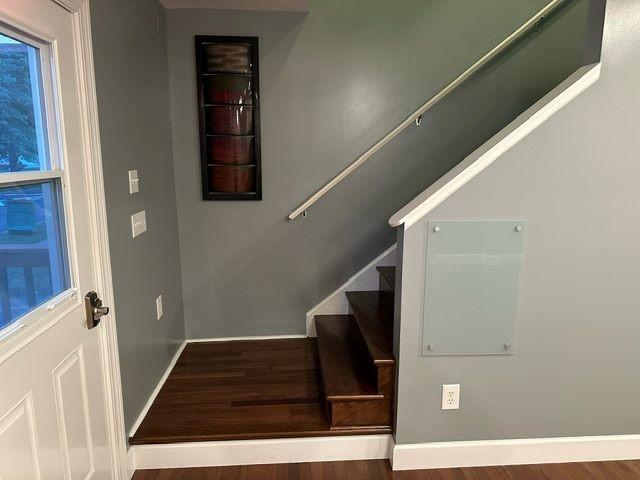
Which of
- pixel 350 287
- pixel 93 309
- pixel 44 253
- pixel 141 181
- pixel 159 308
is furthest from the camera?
pixel 350 287

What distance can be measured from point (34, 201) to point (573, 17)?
10.5ft

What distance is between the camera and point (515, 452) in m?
2.02

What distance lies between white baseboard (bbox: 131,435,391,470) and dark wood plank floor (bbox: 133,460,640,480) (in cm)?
3

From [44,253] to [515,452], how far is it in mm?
2130

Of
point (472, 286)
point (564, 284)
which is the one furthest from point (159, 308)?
point (564, 284)

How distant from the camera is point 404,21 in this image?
265 cm

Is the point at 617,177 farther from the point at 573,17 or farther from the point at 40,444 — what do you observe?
the point at 40,444

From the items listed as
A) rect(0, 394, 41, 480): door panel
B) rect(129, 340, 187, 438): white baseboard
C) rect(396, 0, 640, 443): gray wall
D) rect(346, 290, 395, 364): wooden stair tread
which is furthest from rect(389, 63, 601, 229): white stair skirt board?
rect(129, 340, 187, 438): white baseboard

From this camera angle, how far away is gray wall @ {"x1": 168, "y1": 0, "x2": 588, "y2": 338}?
263cm

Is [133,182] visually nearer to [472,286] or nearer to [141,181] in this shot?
[141,181]

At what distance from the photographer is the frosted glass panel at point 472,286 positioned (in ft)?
5.92

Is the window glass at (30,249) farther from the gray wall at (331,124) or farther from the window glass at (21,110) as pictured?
the gray wall at (331,124)

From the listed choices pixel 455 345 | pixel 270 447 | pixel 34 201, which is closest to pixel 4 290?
pixel 34 201

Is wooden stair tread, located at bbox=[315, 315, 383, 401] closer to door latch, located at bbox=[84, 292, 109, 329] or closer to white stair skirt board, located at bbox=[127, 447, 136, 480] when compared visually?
white stair skirt board, located at bbox=[127, 447, 136, 480]
